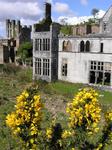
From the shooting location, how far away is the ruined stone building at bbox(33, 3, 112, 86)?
45.0 m

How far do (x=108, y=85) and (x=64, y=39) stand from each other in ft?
31.9

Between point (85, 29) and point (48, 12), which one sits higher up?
point (48, 12)

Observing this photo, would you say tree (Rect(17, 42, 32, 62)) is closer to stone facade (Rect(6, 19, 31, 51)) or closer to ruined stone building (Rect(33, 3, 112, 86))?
stone facade (Rect(6, 19, 31, 51))

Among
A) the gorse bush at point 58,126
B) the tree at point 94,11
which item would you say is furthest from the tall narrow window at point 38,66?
the tree at point 94,11

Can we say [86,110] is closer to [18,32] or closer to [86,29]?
[86,29]

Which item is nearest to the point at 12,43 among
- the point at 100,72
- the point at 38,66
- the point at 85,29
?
the point at 85,29

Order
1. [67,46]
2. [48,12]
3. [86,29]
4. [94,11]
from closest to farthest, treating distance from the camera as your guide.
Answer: [67,46] → [86,29] → [48,12] → [94,11]

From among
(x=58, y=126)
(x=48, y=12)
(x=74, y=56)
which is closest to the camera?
(x=58, y=126)

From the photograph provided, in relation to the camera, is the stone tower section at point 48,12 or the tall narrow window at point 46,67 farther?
the stone tower section at point 48,12

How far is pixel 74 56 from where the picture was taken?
49.2 metres

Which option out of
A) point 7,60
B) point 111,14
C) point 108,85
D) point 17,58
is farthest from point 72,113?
point 7,60

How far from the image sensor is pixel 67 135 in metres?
10.8

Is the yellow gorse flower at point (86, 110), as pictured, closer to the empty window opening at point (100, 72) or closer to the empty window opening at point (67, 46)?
the empty window opening at point (100, 72)

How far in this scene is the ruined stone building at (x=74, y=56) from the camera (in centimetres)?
4503
